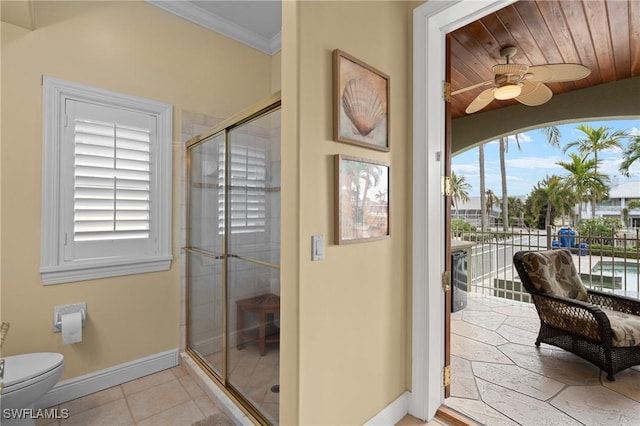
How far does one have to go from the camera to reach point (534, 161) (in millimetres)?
4988

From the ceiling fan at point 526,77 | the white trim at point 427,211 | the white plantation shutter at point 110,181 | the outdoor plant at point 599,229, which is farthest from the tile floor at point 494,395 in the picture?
the ceiling fan at point 526,77

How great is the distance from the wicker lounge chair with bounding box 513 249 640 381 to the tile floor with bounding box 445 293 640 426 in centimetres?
15

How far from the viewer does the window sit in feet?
6.61

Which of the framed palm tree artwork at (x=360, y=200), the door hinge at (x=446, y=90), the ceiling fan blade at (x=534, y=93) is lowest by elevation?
the framed palm tree artwork at (x=360, y=200)

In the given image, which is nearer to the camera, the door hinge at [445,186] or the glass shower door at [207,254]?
the door hinge at [445,186]

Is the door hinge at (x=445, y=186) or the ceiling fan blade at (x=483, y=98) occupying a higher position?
the ceiling fan blade at (x=483, y=98)

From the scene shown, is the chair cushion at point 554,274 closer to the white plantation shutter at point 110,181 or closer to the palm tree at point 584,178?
the palm tree at point 584,178

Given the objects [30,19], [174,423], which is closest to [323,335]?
[174,423]

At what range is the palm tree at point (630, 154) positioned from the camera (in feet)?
13.1

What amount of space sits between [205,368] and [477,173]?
17.0ft

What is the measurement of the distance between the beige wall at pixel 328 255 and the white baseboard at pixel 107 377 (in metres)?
1.60

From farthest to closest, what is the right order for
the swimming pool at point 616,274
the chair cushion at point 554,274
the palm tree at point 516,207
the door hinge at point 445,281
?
the palm tree at point 516,207, the swimming pool at point 616,274, the chair cushion at point 554,274, the door hinge at point 445,281

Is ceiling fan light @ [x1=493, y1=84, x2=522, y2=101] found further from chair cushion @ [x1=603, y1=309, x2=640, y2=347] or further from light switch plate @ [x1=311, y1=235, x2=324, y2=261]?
light switch plate @ [x1=311, y1=235, x2=324, y2=261]

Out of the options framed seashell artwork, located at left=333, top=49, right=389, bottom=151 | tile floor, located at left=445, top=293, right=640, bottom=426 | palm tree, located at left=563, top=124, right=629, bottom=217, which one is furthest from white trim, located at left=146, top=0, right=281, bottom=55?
palm tree, located at left=563, top=124, right=629, bottom=217
